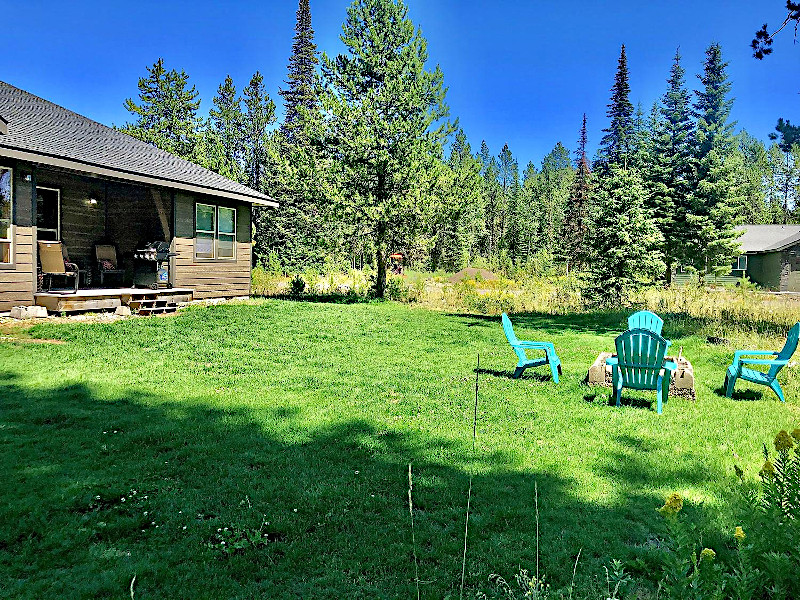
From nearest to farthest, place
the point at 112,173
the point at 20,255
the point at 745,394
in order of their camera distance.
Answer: the point at 745,394
the point at 20,255
the point at 112,173

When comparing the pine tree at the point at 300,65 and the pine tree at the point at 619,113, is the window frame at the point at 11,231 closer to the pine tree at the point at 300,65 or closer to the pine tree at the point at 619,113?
the pine tree at the point at 300,65

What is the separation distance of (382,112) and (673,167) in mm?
15051

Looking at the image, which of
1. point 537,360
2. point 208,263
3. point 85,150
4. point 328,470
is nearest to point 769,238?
point 537,360

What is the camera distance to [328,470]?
13.3 feet

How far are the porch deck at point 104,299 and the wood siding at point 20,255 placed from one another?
318 millimetres

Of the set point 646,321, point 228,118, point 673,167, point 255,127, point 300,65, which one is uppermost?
point 300,65

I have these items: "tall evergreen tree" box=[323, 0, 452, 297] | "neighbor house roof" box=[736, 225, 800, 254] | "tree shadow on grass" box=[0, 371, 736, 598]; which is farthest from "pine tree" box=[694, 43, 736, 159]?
"tree shadow on grass" box=[0, 371, 736, 598]

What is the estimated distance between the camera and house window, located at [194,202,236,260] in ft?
49.0

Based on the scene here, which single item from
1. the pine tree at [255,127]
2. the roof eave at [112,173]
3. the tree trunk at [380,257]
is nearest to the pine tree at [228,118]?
the pine tree at [255,127]

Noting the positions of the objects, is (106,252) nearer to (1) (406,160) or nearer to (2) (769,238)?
(1) (406,160)

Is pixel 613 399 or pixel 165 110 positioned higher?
pixel 165 110

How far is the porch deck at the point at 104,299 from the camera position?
11.0 meters

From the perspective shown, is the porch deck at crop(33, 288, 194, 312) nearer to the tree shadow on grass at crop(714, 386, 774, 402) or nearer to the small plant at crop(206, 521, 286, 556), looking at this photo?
the small plant at crop(206, 521, 286, 556)

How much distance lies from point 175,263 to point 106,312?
100 inches
